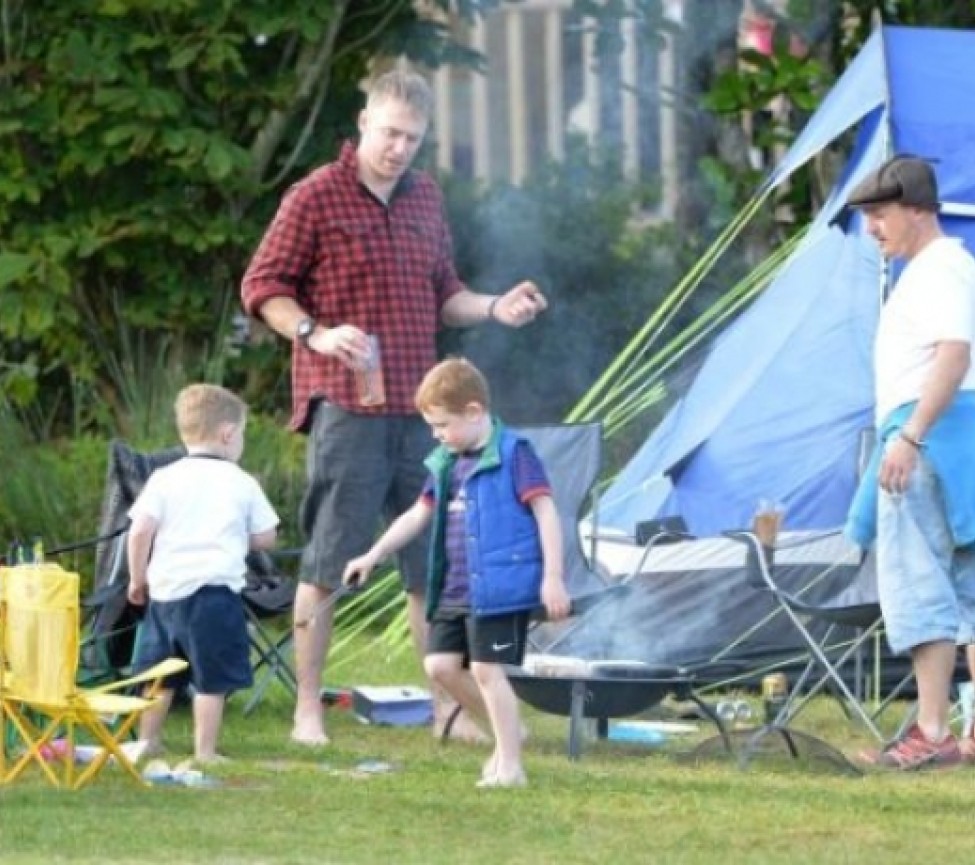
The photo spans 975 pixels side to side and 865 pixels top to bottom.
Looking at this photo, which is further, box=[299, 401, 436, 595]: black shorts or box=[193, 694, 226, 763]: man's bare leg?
box=[299, 401, 436, 595]: black shorts

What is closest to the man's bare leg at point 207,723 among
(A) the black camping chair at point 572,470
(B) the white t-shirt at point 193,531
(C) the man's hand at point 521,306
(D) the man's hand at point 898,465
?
(B) the white t-shirt at point 193,531

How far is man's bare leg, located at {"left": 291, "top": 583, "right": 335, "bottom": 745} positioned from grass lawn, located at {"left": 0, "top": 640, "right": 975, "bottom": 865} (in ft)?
0.50

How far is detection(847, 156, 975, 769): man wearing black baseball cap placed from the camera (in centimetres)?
739

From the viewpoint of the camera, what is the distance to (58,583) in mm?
6984

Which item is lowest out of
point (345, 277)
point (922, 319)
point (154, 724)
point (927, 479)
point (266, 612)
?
point (154, 724)

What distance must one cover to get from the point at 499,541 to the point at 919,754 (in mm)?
1159

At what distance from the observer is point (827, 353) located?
360 inches

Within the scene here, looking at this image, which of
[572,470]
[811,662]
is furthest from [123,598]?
[811,662]

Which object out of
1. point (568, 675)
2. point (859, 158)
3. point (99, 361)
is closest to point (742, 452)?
point (859, 158)

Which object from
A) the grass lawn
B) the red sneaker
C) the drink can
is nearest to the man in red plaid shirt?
the grass lawn

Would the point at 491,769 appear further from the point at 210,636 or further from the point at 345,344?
the point at 345,344

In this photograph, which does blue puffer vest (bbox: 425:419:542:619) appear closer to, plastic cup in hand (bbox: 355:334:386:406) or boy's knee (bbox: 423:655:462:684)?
boy's knee (bbox: 423:655:462:684)

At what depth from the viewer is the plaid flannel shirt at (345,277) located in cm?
803

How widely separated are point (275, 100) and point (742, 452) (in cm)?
343
